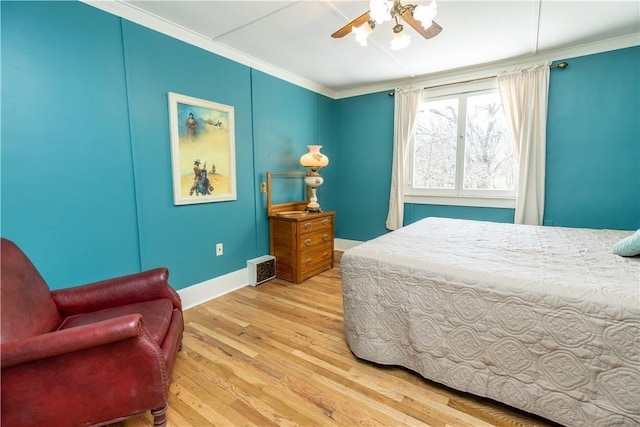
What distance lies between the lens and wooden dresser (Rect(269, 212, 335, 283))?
318cm

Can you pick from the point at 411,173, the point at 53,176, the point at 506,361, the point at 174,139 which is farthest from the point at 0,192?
the point at 411,173

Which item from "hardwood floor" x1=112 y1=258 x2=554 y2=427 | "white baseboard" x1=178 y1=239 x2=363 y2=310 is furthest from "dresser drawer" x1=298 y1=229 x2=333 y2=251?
"hardwood floor" x1=112 y1=258 x2=554 y2=427

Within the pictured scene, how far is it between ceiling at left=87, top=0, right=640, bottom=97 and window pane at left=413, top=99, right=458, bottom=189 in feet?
1.71

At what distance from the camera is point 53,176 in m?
1.83

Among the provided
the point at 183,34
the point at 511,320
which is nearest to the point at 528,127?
the point at 511,320

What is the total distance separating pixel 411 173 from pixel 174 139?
9.58 feet

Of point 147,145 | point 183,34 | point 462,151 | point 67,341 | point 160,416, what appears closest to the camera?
point 67,341

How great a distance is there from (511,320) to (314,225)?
2.26m

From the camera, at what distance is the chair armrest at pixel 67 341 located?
106 cm

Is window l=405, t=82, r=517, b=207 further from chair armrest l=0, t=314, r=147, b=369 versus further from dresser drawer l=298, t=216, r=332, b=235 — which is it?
chair armrest l=0, t=314, r=147, b=369

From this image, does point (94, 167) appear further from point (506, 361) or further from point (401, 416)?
point (506, 361)

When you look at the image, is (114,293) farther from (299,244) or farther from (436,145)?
(436,145)

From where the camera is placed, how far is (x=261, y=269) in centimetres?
318

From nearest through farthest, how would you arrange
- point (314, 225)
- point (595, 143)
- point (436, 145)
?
point (595, 143) → point (314, 225) → point (436, 145)
